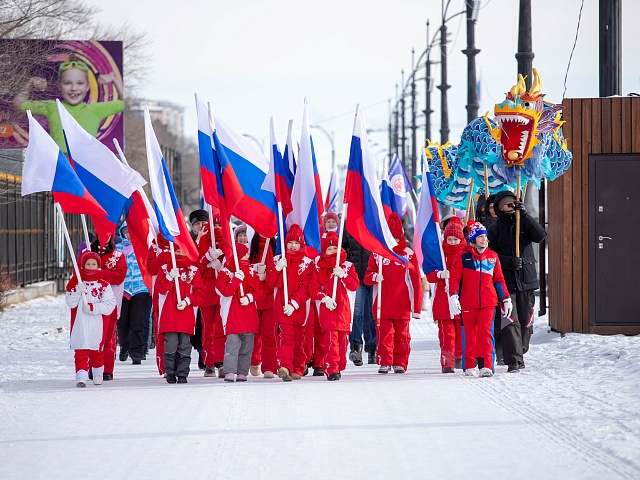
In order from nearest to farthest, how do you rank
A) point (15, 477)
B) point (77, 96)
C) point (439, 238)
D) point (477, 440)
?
point (15, 477) < point (477, 440) < point (439, 238) < point (77, 96)

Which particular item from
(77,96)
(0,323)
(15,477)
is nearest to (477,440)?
(15,477)

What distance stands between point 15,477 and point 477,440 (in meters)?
3.03

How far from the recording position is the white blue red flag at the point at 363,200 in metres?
13.1

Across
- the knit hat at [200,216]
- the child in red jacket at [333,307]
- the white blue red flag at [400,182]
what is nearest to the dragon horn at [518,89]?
the child in red jacket at [333,307]

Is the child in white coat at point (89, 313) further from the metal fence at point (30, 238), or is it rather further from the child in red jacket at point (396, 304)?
the metal fence at point (30, 238)

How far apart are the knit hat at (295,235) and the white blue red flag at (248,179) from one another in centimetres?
28

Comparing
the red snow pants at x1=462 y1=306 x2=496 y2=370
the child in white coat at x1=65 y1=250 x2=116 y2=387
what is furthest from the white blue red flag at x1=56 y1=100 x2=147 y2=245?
the red snow pants at x1=462 y1=306 x2=496 y2=370

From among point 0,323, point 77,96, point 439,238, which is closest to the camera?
point 439,238

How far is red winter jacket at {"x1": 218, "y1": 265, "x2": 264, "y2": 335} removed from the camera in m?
12.4

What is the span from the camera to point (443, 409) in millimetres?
9805

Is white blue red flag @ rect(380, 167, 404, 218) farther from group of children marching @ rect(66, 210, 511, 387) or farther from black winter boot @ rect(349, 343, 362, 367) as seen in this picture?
black winter boot @ rect(349, 343, 362, 367)

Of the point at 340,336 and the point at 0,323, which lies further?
the point at 0,323

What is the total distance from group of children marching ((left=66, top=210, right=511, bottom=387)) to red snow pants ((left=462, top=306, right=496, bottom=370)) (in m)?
0.01

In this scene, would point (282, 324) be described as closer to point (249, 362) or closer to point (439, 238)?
point (249, 362)
